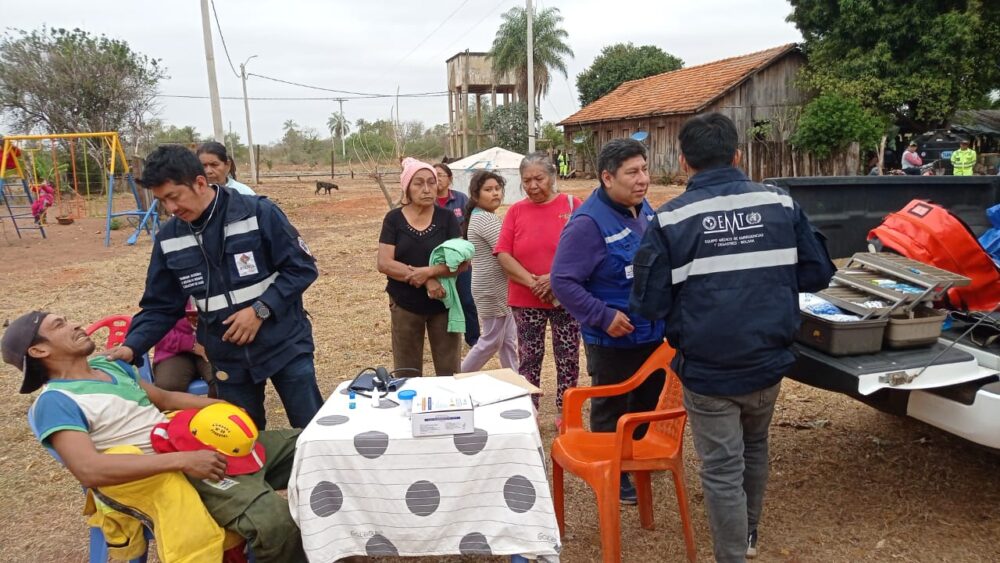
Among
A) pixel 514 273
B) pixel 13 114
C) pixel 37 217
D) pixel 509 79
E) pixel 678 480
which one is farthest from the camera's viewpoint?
pixel 509 79

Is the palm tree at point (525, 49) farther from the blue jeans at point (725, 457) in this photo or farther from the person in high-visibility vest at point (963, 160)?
the blue jeans at point (725, 457)

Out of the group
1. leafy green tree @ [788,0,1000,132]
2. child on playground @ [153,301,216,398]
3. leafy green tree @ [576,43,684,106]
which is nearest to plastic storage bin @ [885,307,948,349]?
child on playground @ [153,301,216,398]

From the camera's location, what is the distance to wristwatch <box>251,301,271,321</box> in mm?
2945

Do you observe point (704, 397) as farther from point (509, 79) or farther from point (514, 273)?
point (509, 79)

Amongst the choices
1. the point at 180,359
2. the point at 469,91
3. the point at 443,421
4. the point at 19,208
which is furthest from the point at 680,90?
the point at 443,421

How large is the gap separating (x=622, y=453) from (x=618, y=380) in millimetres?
524

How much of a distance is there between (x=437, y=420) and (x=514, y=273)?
1.78m

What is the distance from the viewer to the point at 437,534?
2.45 m

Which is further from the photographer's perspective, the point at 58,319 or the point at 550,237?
the point at 550,237

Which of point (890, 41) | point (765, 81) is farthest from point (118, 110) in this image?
point (890, 41)

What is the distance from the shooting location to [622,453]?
9.44 feet

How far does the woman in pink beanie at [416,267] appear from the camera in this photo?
13.1 feet

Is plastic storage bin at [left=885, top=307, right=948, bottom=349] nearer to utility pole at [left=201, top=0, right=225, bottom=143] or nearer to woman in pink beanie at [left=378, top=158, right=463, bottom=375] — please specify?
woman in pink beanie at [left=378, top=158, right=463, bottom=375]

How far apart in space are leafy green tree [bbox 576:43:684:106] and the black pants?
40513 millimetres
